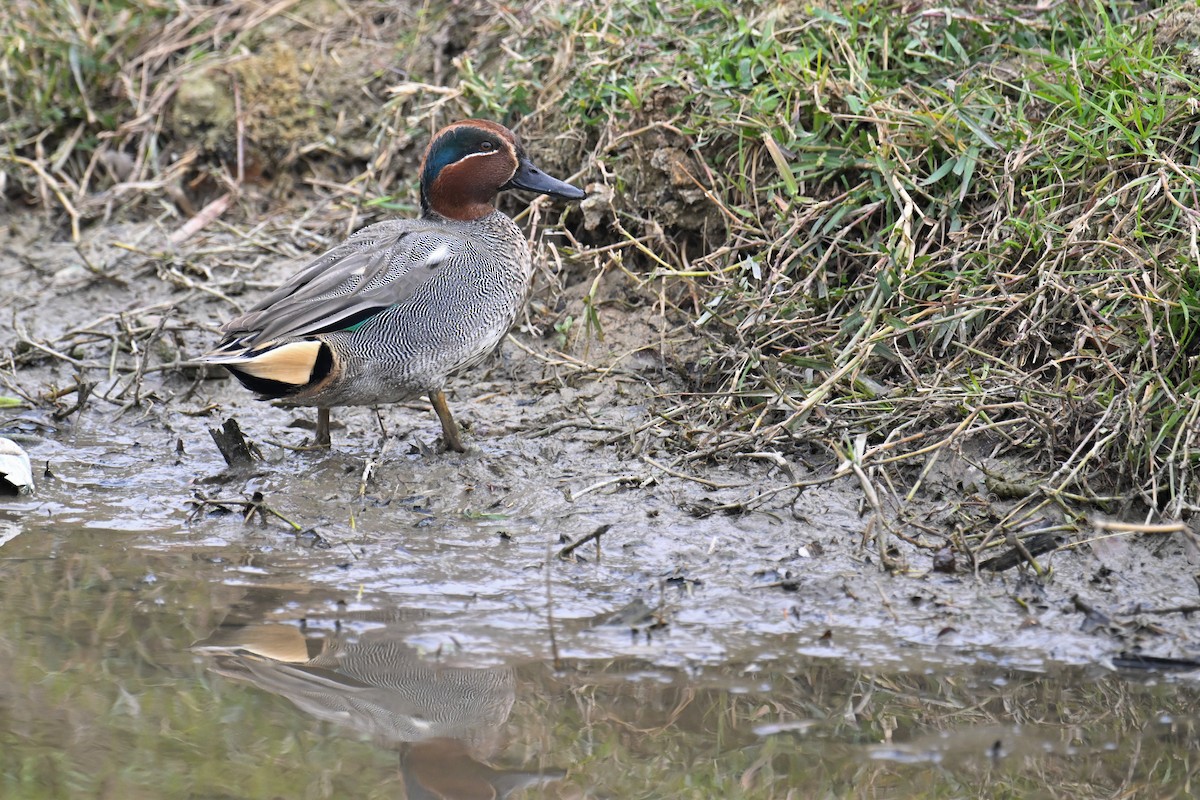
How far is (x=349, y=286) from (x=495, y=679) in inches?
68.5

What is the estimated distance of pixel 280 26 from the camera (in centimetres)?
712

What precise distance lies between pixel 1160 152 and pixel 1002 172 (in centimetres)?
52

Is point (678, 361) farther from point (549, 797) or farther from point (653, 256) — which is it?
point (549, 797)

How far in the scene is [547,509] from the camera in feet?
13.9

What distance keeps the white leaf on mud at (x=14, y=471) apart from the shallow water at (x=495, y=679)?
23 centimetres

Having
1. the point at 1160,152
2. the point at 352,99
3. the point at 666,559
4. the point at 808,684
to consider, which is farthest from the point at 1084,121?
the point at 352,99

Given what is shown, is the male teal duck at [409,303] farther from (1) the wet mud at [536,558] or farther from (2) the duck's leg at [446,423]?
(1) the wet mud at [536,558]

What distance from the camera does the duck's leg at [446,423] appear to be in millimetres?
4637

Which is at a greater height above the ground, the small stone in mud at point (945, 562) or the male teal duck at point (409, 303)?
the male teal duck at point (409, 303)

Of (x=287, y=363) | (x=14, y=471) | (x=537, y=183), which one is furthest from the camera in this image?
(x=537, y=183)

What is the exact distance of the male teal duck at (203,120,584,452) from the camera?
431cm

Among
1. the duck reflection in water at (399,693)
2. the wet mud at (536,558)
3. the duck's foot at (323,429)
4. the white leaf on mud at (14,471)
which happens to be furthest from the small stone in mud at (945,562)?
the white leaf on mud at (14,471)

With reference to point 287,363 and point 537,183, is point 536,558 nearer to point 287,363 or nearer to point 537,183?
point 287,363

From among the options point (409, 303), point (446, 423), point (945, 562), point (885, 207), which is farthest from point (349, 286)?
point (945, 562)
